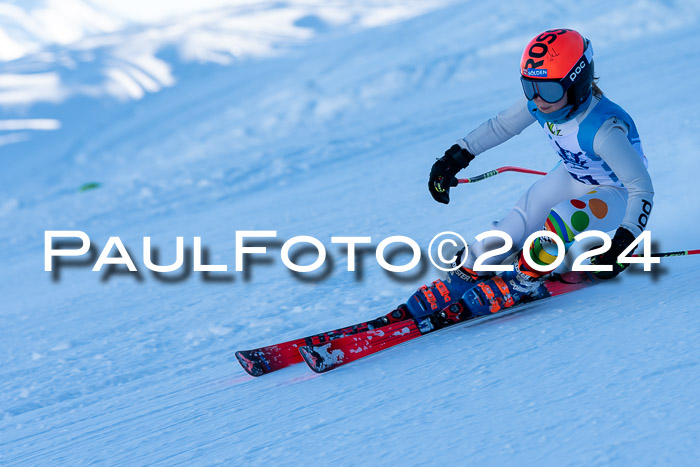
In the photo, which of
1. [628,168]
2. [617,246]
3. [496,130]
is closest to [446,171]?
[496,130]

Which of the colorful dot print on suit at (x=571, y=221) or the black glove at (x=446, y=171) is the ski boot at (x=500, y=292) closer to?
the colorful dot print on suit at (x=571, y=221)

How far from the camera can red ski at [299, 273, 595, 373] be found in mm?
2853

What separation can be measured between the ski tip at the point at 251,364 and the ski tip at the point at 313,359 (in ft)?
1.14

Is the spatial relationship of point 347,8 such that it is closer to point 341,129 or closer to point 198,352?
→ point 341,129

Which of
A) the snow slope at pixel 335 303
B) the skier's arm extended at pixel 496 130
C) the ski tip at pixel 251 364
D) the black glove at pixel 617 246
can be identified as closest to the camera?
the snow slope at pixel 335 303

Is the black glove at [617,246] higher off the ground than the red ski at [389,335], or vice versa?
the black glove at [617,246]

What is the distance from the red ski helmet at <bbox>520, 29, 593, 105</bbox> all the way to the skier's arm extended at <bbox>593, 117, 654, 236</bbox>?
0.58ft

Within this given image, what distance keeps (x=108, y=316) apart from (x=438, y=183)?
262 centimetres

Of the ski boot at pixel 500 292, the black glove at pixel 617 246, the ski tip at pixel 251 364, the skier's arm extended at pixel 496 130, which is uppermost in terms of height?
the skier's arm extended at pixel 496 130

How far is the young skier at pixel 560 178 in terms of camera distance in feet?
9.09

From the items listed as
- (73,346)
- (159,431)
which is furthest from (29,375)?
(159,431)

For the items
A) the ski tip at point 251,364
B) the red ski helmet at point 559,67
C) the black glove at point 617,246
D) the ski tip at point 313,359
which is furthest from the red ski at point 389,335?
the red ski helmet at point 559,67

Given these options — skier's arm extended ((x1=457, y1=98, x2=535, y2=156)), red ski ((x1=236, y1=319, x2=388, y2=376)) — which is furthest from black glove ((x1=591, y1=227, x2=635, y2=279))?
red ski ((x1=236, y1=319, x2=388, y2=376))

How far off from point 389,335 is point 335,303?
1.02m
